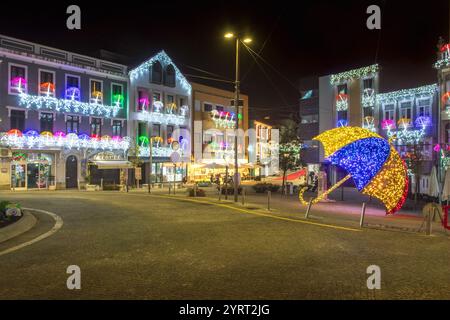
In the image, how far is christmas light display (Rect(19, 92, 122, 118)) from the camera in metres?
32.6

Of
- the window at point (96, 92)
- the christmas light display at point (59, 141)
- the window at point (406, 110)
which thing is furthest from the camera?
the window at point (96, 92)

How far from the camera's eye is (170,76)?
150 ft

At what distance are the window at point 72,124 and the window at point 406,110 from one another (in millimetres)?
28519

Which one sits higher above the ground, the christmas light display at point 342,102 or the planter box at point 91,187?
the christmas light display at point 342,102

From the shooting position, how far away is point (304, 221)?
15.4 meters

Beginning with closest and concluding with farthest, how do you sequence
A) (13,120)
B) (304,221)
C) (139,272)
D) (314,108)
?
(139,272) → (304,221) → (13,120) → (314,108)

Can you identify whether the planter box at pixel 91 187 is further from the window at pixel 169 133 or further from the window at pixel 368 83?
the window at pixel 368 83

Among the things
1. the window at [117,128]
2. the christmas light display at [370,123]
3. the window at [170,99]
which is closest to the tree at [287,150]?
the christmas light display at [370,123]

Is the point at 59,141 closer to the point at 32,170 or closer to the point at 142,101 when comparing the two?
the point at 32,170

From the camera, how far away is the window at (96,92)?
3728cm

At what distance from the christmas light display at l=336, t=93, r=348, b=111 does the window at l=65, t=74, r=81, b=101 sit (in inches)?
981

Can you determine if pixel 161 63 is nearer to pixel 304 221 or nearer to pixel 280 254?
pixel 304 221

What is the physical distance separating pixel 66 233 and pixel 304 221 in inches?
329
